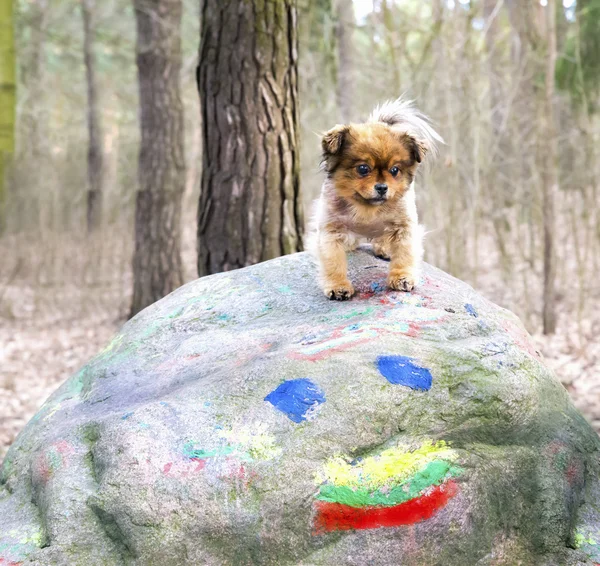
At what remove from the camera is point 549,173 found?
812 centimetres

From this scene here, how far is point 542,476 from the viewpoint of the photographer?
9.48 ft

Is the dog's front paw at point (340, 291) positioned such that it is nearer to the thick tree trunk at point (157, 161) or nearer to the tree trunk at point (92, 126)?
the thick tree trunk at point (157, 161)

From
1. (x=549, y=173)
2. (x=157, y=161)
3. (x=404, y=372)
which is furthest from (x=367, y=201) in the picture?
(x=157, y=161)

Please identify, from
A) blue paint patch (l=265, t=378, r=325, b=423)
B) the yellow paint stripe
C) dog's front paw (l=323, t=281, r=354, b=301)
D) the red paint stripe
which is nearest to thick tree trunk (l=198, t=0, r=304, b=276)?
dog's front paw (l=323, t=281, r=354, b=301)

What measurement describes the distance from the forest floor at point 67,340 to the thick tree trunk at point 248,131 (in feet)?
9.02

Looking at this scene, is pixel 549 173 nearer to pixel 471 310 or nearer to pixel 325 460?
pixel 471 310

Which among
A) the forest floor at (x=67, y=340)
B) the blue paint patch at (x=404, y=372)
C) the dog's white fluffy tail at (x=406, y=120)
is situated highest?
the dog's white fluffy tail at (x=406, y=120)

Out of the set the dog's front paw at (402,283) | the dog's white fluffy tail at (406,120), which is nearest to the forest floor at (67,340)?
the dog's front paw at (402,283)

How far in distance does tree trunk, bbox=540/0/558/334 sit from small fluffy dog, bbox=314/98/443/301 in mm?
4608

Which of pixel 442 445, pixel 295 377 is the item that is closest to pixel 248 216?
pixel 295 377

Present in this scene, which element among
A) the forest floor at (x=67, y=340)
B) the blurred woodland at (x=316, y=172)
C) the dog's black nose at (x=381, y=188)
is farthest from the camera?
the forest floor at (x=67, y=340)

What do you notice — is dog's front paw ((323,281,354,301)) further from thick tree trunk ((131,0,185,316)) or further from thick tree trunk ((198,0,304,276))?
thick tree trunk ((131,0,185,316))

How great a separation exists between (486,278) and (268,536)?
9.12 metres

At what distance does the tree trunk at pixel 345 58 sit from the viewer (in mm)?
→ 12078
